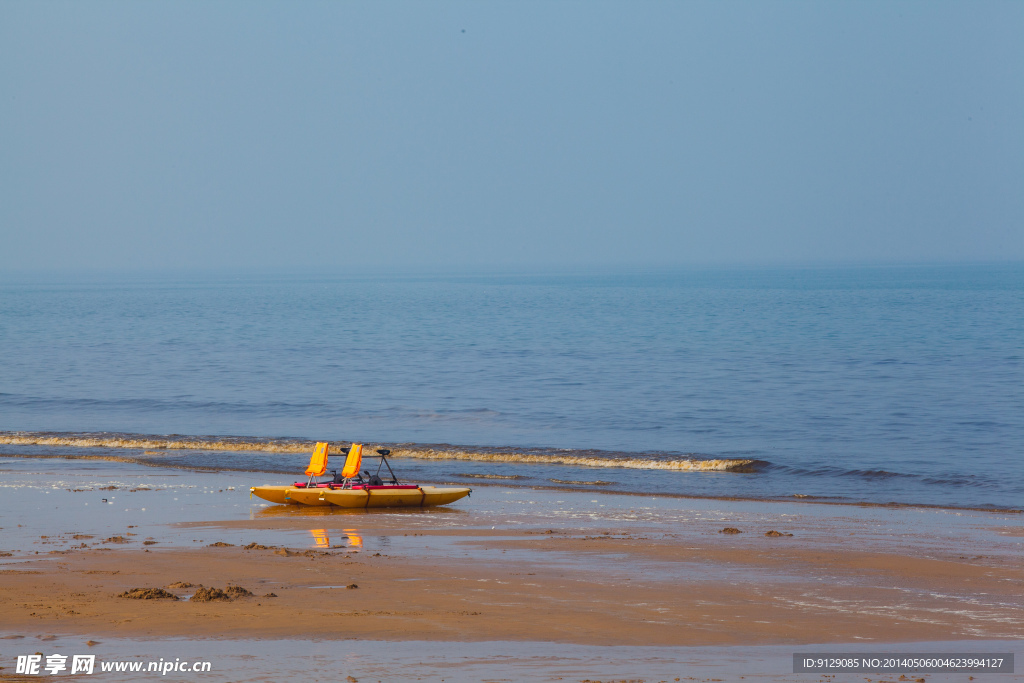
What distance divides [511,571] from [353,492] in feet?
19.1

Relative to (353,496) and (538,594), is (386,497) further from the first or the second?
(538,594)

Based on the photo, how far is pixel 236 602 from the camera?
437 inches

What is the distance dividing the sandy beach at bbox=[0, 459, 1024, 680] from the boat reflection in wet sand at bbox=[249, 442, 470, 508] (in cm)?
25

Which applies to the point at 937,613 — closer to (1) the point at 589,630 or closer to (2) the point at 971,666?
(2) the point at 971,666

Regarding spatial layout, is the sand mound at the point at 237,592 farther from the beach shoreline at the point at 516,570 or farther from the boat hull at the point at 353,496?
the boat hull at the point at 353,496

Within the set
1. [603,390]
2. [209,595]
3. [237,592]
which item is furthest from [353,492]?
[603,390]

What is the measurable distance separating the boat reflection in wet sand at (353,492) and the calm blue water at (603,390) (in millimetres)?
5082

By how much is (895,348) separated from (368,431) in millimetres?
37910

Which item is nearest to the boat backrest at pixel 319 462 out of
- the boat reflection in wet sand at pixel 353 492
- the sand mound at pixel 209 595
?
the boat reflection in wet sand at pixel 353 492

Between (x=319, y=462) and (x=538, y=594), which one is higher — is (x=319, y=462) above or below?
above

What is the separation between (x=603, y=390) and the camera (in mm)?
40812

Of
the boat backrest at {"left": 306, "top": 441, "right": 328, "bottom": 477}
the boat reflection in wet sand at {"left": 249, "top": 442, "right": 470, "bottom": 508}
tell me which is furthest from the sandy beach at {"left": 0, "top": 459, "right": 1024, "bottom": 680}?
A: the boat backrest at {"left": 306, "top": 441, "right": 328, "bottom": 477}

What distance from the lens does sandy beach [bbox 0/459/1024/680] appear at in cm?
1029

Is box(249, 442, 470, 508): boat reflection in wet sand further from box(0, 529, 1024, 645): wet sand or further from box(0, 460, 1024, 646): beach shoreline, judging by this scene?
box(0, 529, 1024, 645): wet sand
